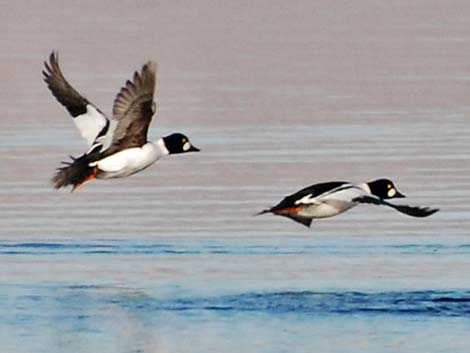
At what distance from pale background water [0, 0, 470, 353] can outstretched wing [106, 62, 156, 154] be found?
66cm

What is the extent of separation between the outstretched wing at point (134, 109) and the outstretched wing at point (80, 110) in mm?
728

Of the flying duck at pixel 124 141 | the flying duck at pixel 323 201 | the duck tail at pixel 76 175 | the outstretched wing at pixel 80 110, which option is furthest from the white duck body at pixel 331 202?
the outstretched wing at pixel 80 110

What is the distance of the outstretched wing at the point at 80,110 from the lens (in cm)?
1486

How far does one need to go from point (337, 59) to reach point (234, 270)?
1411 cm

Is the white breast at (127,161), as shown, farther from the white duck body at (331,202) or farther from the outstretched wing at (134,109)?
the white duck body at (331,202)

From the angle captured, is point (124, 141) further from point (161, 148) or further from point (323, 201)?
point (323, 201)

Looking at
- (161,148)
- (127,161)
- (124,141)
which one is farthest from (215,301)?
(161,148)

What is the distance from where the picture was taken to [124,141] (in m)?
14.0

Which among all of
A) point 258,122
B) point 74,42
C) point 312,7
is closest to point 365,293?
point 258,122

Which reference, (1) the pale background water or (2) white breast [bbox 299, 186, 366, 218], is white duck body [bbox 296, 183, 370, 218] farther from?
(1) the pale background water

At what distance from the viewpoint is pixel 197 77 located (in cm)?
2434

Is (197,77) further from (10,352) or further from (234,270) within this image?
(10,352)

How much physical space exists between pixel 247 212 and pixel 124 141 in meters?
1.27

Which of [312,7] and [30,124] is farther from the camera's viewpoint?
[312,7]
